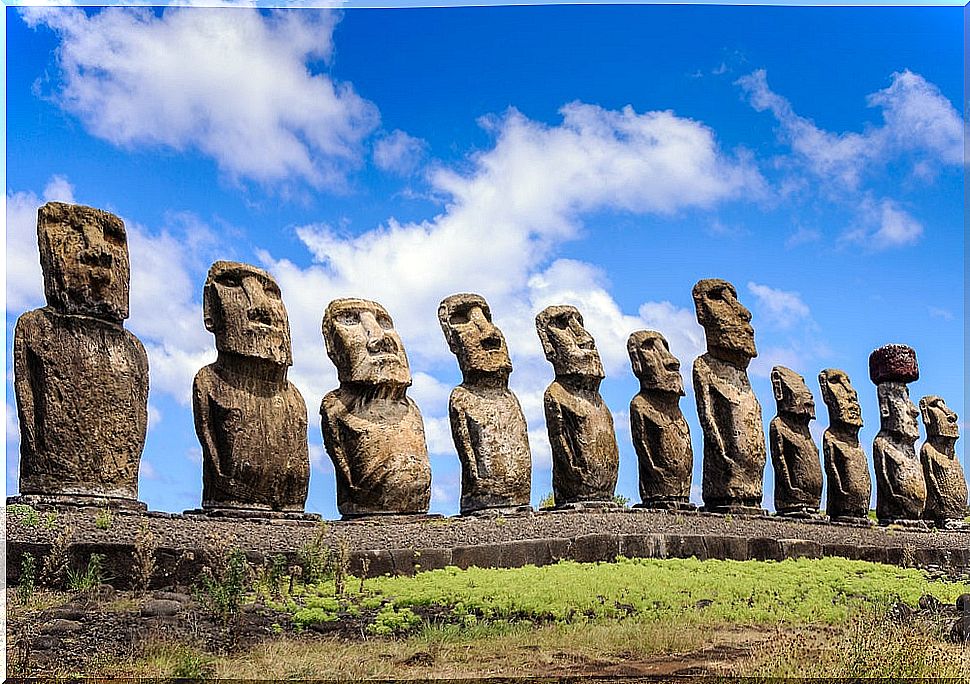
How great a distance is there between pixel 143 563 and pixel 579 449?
6632 millimetres

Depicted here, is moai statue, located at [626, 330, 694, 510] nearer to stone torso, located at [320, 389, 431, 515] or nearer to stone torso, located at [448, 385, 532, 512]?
stone torso, located at [448, 385, 532, 512]

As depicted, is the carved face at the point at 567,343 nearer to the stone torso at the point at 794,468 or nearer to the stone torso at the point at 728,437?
the stone torso at the point at 728,437

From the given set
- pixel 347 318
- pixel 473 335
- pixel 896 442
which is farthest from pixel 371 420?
pixel 896 442

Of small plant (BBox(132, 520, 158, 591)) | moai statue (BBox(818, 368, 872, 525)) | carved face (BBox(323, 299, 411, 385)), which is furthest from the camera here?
moai statue (BBox(818, 368, 872, 525))

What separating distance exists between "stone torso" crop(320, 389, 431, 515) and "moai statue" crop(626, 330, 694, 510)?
3.59 metres

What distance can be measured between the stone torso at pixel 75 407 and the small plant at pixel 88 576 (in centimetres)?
143

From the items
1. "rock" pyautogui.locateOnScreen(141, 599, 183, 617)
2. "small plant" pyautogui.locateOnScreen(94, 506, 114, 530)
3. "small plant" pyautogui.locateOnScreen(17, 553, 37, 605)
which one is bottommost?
"rock" pyautogui.locateOnScreen(141, 599, 183, 617)

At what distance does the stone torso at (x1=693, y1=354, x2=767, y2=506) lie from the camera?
17844 mm

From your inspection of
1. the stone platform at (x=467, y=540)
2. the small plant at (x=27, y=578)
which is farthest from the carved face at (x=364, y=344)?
the small plant at (x=27, y=578)

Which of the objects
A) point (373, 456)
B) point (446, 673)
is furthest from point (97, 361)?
point (446, 673)

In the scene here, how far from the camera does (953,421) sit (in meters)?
23.6

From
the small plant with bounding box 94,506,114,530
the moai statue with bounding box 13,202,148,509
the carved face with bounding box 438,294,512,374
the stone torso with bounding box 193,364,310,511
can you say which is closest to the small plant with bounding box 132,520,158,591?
the small plant with bounding box 94,506,114,530

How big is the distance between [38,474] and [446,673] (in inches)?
170

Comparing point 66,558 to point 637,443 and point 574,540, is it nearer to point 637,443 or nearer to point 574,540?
point 574,540
